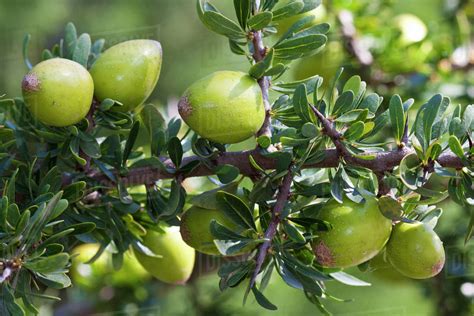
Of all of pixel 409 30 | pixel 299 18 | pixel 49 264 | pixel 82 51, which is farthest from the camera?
A: pixel 409 30

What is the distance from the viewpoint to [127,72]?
2.72 ft

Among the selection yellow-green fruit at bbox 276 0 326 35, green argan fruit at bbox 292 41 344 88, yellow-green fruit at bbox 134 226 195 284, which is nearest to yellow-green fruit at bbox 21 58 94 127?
yellow-green fruit at bbox 134 226 195 284

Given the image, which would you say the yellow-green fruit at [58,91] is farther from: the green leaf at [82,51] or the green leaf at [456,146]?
the green leaf at [456,146]

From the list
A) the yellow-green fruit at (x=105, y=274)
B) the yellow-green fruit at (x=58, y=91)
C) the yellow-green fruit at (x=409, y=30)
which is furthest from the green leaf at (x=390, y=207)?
the yellow-green fruit at (x=409, y=30)

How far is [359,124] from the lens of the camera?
72 centimetres

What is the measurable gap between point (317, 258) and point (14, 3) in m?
2.36

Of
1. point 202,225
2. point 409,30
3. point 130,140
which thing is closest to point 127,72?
point 130,140

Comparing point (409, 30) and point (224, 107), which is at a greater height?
point (224, 107)

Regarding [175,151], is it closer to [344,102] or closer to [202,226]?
[202,226]

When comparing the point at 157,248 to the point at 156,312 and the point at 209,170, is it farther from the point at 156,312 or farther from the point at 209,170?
the point at 156,312

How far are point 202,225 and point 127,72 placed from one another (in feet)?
0.61

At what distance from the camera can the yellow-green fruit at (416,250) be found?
2.51ft

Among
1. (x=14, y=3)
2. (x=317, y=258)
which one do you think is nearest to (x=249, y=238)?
(x=317, y=258)

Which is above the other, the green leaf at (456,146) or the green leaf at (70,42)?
the green leaf at (70,42)
